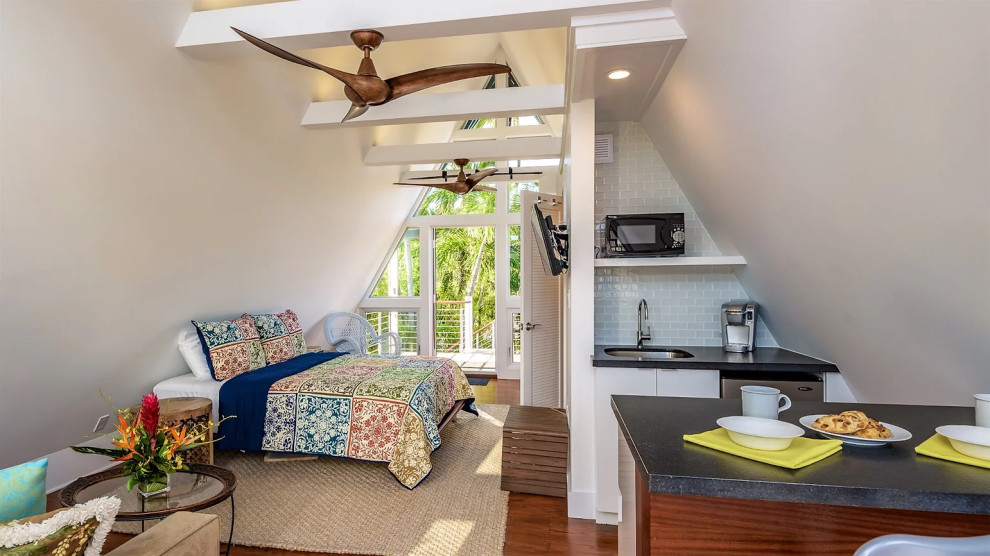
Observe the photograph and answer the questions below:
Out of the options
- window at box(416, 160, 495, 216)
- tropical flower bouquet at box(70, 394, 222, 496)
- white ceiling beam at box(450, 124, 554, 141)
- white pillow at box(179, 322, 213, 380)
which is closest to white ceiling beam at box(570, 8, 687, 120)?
tropical flower bouquet at box(70, 394, 222, 496)

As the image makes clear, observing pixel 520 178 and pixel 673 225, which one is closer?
pixel 673 225

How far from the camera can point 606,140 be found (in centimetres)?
322

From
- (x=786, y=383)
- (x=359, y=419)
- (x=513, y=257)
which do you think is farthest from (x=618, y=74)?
(x=513, y=257)

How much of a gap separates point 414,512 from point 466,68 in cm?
239

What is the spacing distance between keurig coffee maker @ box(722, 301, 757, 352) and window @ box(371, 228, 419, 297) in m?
4.95

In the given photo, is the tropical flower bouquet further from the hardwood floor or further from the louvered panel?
the louvered panel

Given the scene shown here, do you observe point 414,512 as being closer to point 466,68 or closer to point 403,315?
point 466,68

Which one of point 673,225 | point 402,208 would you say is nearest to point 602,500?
point 673,225

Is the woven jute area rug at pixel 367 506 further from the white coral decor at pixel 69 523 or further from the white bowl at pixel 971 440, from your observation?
the white bowl at pixel 971 440

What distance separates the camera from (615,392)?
2611mm

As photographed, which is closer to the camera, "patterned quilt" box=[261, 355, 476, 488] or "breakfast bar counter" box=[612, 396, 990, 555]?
"breakfast bar counter" box=[612, 396, 990, 555]

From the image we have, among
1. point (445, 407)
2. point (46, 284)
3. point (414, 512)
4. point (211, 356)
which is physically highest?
point (46, 284)

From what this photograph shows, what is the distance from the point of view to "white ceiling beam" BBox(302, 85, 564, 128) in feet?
11.3

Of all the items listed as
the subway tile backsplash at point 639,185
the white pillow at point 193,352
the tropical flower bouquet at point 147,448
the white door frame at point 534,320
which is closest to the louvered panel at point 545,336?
the white door frame at point 534,320
